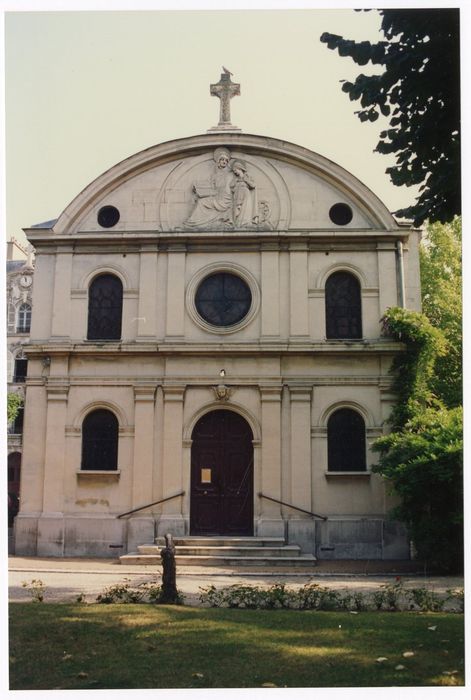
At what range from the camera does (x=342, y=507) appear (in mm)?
19984

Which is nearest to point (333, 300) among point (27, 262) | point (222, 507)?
point (222, 507)

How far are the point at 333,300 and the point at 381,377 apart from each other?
2.61 meters

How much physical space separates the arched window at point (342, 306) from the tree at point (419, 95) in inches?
397

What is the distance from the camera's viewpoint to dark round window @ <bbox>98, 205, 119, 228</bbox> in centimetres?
2211

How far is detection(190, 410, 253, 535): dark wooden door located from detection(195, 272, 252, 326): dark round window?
273 centimetres

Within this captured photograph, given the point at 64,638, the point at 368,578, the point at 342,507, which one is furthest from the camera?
the point at 342,507

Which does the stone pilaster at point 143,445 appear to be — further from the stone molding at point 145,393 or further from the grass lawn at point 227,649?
the grass lawn at point 227,649

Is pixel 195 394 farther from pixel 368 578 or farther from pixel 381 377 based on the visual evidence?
pixel 368 578

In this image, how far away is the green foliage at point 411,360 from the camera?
66.2 feet

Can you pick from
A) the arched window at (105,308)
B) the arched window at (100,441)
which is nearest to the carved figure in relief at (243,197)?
the arched window at (105,308)

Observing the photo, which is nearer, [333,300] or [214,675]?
[214,675]

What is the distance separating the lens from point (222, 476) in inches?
808

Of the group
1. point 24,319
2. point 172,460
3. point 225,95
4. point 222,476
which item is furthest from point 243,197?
point 24,319

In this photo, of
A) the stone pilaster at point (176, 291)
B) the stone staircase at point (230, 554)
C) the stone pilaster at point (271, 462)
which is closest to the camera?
the stone staircase at point (230, 554)
